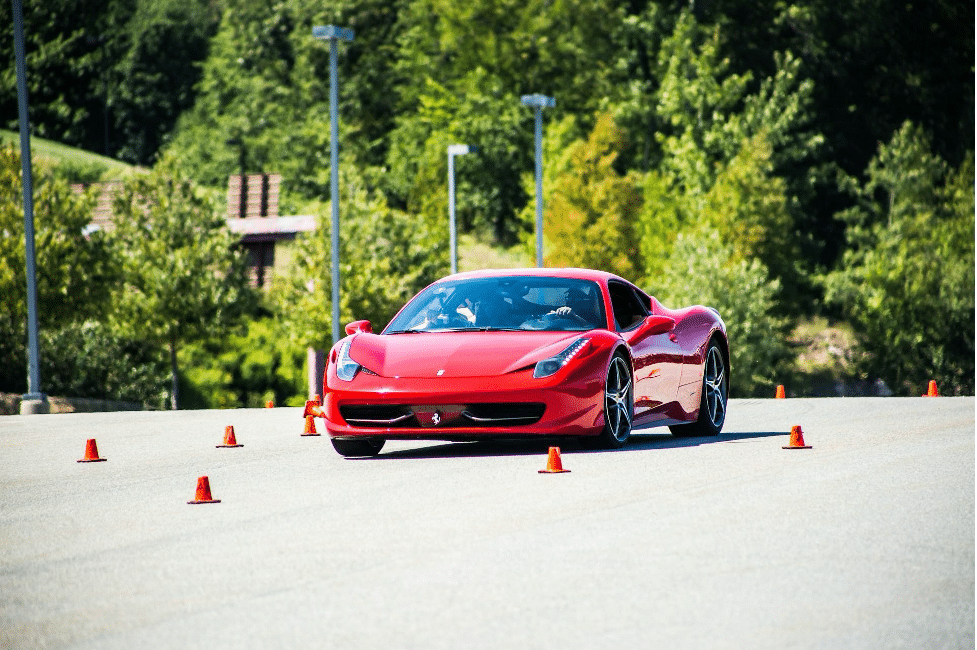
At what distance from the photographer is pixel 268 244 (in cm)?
6525

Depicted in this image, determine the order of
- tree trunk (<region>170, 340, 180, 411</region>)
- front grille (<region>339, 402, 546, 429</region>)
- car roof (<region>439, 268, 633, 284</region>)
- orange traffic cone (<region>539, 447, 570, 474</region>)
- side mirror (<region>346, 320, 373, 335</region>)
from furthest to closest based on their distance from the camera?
tree trunk (<region>170, 340, 180, 411</region>)
car roof (<region>439, 268, 633, 284</region>)
side mirror (<region>346, 320, 373, 335</region>)
front grille (<region>339, 402, 546, 429</region>)
orange traffic cone (<region>539, 447, 570, 474</region>)

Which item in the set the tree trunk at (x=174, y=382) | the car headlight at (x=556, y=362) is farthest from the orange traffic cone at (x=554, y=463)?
the tree trunk at (x=174, y=382)

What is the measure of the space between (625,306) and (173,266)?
3892 cm

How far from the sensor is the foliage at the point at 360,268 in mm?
51531

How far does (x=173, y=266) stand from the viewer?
165ft

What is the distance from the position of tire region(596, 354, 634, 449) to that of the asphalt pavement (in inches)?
9.2

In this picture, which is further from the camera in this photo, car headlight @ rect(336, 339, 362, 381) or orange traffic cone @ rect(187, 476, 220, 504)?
car headlight @ rect(336, 339, 362, 381)

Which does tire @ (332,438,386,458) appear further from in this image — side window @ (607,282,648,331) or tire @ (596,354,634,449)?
side window @ (607,282,648,331)

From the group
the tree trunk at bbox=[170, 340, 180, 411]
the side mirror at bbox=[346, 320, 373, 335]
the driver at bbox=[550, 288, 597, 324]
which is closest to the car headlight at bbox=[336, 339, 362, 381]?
the side mirror at bbox=[346, 320, 373, 335]

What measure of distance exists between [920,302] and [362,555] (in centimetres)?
5731

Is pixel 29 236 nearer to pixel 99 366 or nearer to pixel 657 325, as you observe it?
pixel 657 325

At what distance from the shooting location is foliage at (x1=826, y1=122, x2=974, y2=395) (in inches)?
2410

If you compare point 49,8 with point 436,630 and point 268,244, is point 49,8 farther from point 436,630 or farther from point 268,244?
point 436,630

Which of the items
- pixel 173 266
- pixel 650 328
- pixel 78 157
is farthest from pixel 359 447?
pixel 78 157
